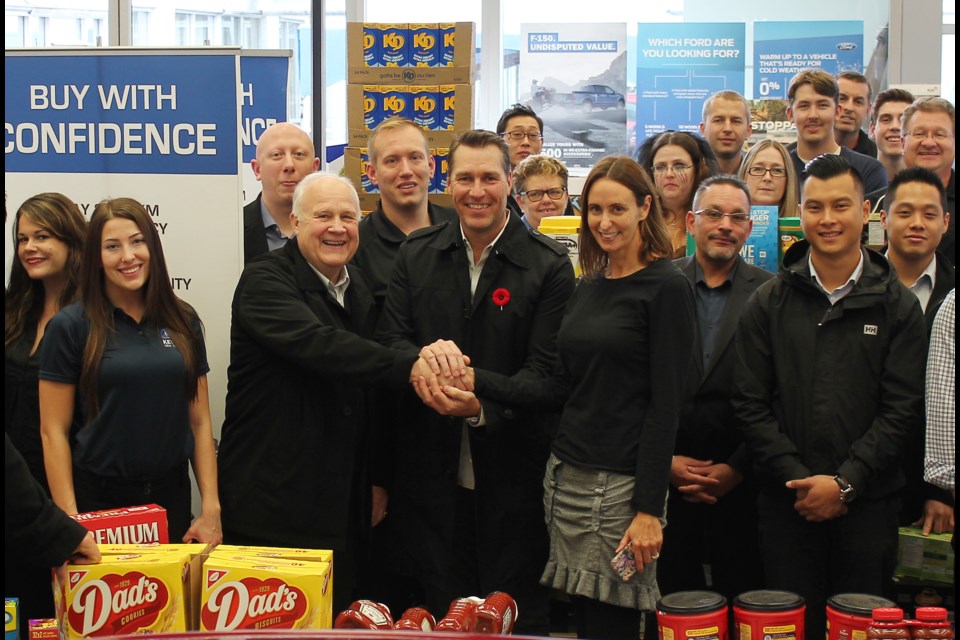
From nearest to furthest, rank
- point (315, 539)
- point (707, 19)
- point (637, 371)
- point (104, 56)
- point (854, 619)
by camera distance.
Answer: point (854, 619), point (637, 371), point (315, 539), point (104, 56), point (707, 19)

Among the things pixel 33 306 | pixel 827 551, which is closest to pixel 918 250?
pixel 827 551

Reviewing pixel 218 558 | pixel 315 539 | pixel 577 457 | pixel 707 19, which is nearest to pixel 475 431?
pixel 577 457

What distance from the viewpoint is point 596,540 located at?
104 inches

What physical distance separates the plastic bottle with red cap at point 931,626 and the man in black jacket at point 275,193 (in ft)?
8.19

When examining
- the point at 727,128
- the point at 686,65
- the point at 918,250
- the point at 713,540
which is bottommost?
the point at 713,540

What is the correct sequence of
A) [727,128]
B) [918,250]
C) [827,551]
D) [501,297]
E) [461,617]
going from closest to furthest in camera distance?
[461,617], [827,551], [501,297], [918,250], [727,128]

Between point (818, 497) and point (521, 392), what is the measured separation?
0.80 metres

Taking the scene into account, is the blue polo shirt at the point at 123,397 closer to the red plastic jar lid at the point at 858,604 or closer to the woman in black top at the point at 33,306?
the woman in black top at the point at 33,306

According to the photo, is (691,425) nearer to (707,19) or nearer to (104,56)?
(104,56)

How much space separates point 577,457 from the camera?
2.69 metres

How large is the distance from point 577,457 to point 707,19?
4.80 metres

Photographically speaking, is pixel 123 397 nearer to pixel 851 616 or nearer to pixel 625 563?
pixel 625 563

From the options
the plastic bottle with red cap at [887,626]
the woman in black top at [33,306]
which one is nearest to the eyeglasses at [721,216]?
the plastic bottle with red cap at [887,626]

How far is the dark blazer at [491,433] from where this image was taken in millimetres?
2939
